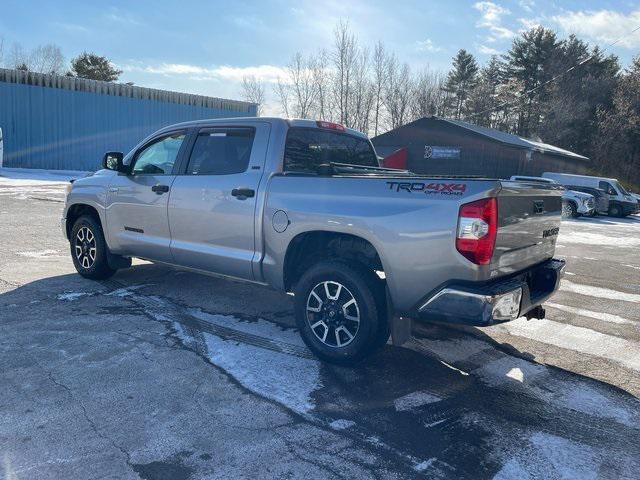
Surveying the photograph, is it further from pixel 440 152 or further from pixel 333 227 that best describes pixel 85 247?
pixel 440 152

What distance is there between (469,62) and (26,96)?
4812 centimetres

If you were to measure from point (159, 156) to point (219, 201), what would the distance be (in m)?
1.25

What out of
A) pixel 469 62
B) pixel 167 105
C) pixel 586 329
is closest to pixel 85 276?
pixel 586 329


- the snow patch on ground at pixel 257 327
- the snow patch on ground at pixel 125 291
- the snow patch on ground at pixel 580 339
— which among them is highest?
the snow patch on ground at pixel 580 339

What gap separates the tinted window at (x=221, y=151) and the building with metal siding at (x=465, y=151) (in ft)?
90.1

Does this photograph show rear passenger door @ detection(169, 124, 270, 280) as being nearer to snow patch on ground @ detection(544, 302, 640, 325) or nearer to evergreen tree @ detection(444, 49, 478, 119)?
snow patch on ground @ detection(544, 302, 640, 325)

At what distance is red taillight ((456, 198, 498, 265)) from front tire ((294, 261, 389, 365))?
80cm

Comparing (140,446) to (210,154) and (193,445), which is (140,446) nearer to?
(193,445)

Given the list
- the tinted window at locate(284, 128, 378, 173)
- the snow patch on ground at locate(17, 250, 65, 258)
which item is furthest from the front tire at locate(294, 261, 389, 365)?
the snow patch on ground at locate(17, 250, 65, 258)

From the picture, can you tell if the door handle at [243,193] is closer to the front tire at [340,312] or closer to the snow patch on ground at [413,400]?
the front tire at [340,312]

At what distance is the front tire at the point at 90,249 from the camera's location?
6.14 metres

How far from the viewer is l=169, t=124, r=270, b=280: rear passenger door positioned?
181 inches

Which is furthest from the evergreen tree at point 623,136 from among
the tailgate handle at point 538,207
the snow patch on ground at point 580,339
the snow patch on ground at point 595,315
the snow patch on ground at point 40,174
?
the tailgate handle at point 538,207

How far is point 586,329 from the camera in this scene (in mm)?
5379
